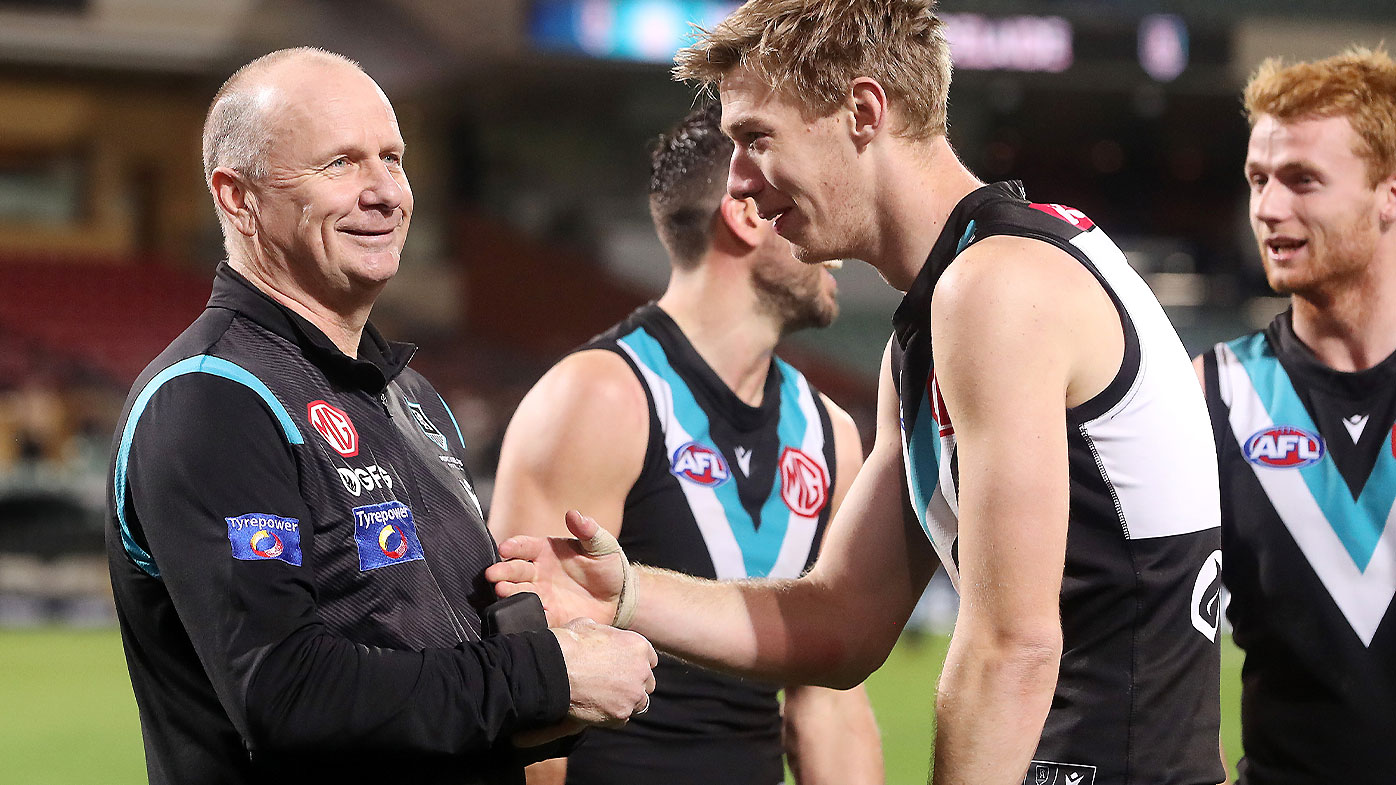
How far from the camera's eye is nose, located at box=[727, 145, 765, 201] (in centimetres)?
233

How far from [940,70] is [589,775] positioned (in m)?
1.77

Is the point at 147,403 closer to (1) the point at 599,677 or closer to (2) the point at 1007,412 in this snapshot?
(1) the point at 599,677

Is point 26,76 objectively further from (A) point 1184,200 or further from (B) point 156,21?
(A) point 1184,200

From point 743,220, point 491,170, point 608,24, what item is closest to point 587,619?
point 743,220

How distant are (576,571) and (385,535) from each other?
1.96ft

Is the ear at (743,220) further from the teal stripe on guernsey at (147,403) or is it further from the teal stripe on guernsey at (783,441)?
the teal stripe on guernsey at (147,403)

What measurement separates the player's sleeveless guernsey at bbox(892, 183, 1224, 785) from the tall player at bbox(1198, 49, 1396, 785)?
0.77 m

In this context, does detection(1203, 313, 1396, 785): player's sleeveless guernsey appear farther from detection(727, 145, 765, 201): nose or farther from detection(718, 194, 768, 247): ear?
detection(727, 145, 765, 201): nose

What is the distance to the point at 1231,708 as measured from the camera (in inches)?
345

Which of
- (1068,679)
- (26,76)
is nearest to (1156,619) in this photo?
(1068,679)

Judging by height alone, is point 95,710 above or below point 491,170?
below

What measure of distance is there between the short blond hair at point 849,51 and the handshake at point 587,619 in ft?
2.85

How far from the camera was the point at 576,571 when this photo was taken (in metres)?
2.59

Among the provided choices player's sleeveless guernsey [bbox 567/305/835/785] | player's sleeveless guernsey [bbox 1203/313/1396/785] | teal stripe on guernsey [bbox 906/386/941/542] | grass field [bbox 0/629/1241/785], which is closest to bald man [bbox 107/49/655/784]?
teal stripe on guernsey [bbox 906/386/941/542]
